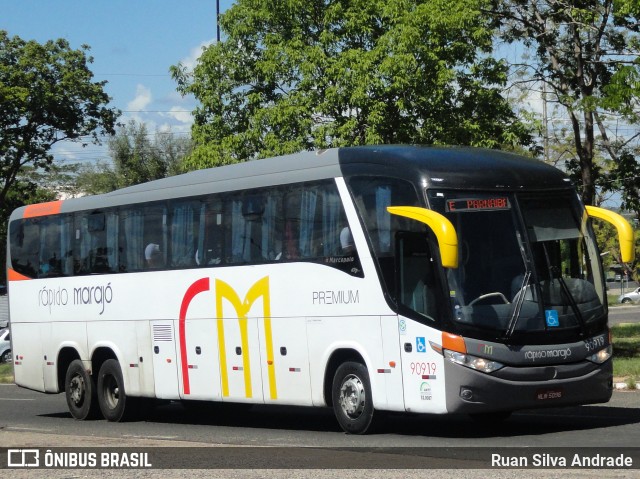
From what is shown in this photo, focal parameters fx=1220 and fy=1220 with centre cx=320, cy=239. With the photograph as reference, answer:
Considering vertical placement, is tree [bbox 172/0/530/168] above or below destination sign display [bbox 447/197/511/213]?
above

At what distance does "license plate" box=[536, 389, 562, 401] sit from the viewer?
13.4 meters

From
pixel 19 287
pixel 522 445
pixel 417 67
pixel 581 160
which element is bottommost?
pixel 522 445

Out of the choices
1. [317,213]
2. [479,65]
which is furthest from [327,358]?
[479,65]

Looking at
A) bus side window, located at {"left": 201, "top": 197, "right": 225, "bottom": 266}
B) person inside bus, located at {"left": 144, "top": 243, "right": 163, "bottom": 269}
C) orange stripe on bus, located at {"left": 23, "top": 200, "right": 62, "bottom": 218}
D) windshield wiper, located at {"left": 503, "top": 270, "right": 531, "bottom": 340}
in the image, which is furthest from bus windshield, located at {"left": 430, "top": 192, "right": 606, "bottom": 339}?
orange stripe on bus, located at {"left": 23, "top": 200, "right": 62, "bottom": 218}

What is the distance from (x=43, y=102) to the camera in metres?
42.9

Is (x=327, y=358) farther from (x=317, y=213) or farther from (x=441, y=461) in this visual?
(x=441, y=461)

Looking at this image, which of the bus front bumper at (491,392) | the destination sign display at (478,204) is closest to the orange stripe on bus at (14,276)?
the destination sign display at (478,204)

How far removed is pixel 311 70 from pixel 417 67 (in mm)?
2364

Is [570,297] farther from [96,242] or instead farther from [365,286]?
[96,242]

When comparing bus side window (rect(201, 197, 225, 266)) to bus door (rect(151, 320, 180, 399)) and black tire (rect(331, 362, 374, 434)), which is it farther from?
black tire (rect(331, 362, 374, 434))

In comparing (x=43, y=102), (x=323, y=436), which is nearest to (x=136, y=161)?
(x=43, y=102)

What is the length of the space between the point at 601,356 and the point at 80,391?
→ 9686 millimetres

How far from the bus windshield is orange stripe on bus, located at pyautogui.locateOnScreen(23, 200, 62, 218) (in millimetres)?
9655

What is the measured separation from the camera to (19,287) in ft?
72.1
